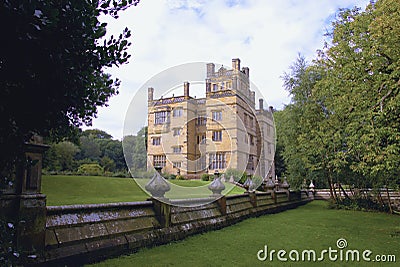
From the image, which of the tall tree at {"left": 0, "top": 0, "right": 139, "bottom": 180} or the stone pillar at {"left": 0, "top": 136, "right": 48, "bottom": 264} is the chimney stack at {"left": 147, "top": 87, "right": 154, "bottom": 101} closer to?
the stone pillar at {"left": 0, "top": 136, "right": 48, "bottom": 264}

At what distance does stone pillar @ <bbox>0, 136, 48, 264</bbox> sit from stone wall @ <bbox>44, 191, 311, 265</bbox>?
27cm

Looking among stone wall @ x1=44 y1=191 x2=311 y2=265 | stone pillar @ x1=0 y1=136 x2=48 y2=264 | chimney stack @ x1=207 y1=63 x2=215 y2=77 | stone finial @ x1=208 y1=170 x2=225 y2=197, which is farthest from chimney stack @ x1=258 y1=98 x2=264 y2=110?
stone pillar @ x1=0 y1=136 x2=48 y2=264

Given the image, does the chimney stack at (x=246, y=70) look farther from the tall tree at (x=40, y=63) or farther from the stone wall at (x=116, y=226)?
the tall tree at (x=40, y=63)

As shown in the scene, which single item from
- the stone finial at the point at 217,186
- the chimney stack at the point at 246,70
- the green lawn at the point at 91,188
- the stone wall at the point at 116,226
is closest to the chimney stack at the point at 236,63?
the chimney stack at the point at 246,70

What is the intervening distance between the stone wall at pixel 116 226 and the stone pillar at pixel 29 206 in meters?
0.27

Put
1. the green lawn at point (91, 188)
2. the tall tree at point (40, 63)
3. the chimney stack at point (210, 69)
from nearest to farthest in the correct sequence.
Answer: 1. the tall tree at point (40, 63)
2. the chimney stack at point (210, 69)
3. the green lawn at point (91, 188)

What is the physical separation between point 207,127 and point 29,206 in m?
4.32

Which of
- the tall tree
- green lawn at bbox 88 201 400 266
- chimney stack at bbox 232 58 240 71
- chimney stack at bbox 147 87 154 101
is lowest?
green lawn at bbox 88 201 400 266

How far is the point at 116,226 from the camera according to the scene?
18.1 ft

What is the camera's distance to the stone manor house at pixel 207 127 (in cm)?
636

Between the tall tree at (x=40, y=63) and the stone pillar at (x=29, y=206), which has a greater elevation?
the tall tree at (x=40, y=63)

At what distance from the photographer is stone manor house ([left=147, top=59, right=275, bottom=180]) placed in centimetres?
636

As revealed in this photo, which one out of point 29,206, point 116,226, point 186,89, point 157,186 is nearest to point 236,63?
point 186,89

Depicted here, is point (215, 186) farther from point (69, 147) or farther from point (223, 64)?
point (69, 147)
